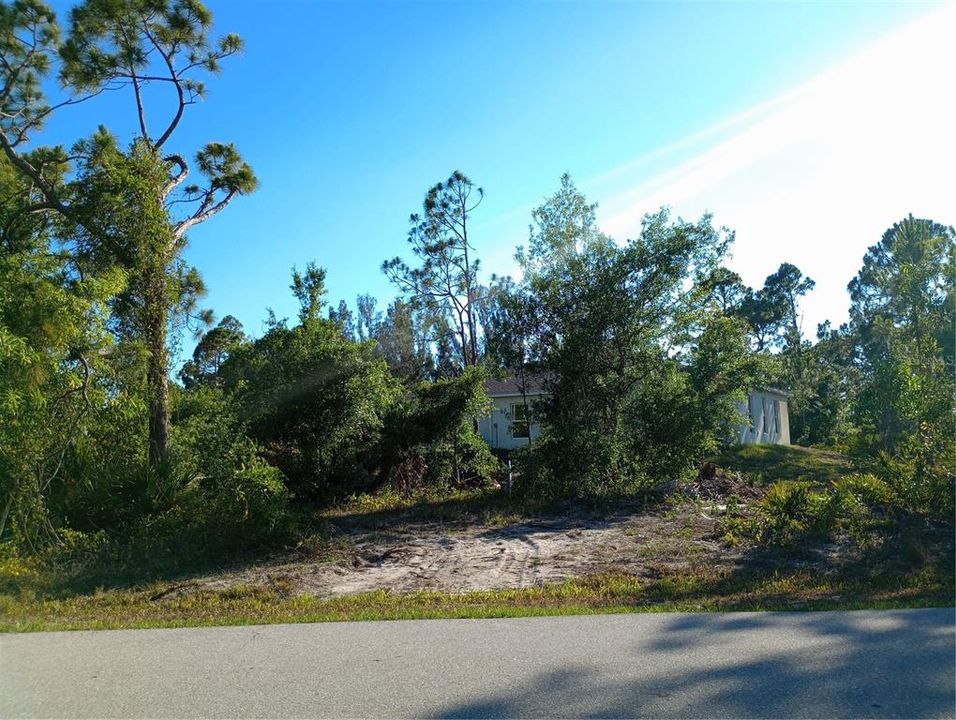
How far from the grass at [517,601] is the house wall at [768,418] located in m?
25.0

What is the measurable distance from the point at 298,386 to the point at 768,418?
95.2 feet

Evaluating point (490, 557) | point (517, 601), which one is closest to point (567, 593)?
point (517, 601)

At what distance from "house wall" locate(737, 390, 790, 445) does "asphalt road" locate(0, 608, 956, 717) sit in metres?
28.1

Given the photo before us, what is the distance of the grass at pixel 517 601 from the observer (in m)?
7.84

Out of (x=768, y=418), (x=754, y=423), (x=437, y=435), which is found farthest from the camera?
(x=768, y=418)

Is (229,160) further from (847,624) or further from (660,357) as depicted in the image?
(847,624)

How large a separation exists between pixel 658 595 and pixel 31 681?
6430mm

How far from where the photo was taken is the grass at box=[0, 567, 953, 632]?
7840 millimetres

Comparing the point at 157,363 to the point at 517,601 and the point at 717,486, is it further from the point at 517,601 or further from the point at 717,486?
the point at 717,486

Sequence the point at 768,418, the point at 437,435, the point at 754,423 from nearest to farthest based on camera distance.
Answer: the point at 437,435, the point at 754,423, the point at 768,418

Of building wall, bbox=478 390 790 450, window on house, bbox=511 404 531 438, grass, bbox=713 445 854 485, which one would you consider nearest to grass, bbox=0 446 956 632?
window on house, bbox=511 404 531 438

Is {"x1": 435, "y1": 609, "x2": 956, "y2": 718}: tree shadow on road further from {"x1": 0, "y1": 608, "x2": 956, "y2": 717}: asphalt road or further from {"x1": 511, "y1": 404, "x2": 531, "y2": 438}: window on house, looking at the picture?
{"x1": 511, "y1": 404, "x2": 531, "y2": 438}: window on house

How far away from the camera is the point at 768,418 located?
3753 centimetres

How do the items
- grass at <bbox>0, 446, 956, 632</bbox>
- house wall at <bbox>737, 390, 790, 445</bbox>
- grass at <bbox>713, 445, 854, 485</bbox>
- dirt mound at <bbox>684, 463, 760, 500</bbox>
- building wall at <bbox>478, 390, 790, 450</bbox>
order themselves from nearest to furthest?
1. grass at <bbox>0, 446, 956, 632</bbox>
2. dirt mound at <bbox>684, 463, 760, 500</bbox>
3. grass at <bbox>713, 445, 854, 485</bbox>
4. house wall at <bbox>737, 390, 790, 445</bbox>
5. building wall at <bbox>478, 390, 790, 450</bbox>
